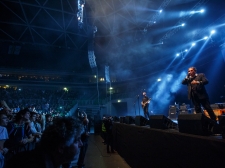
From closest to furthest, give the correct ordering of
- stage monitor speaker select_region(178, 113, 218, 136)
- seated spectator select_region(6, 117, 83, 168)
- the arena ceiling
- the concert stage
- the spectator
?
1. seated spectator select_region(6, 117, 83, 168)
2. the concert stage
3. stage monitor speaker select_region(178, 113, 218, 136)
4. the spectator
5. the arena ceiling

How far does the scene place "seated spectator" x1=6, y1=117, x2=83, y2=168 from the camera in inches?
34.4

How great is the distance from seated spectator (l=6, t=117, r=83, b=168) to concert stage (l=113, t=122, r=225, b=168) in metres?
1.26

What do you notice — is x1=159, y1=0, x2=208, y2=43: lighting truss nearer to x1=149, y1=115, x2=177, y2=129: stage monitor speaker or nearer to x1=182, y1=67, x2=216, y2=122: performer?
x1=182, y1=67, x2=216, y2=122: performer

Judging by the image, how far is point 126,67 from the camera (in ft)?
79.5

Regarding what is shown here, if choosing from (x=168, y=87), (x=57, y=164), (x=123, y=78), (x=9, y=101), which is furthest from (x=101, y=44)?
(x=57, y=164)

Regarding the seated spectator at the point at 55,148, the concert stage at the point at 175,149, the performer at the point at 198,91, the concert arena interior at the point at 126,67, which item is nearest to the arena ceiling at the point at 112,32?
the concert arena interior at the point at 126,67

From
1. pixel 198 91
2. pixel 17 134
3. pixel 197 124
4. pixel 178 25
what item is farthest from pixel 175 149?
pixel 178 25

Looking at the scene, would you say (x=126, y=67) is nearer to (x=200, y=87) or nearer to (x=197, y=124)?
(x=200, y=87)

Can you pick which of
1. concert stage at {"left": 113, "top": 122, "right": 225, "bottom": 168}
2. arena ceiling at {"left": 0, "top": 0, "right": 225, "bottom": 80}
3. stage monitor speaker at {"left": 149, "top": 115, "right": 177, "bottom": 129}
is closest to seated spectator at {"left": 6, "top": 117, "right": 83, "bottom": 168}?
concert stage at {"left": 113, "top": 122, "right": 225, "bottom": 168}

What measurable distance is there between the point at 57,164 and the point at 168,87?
16.1m

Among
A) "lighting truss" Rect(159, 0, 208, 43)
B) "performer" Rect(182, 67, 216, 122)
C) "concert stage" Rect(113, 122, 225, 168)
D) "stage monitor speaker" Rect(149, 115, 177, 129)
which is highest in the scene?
"lighting truss" Rect(159, 0, 208, 43)

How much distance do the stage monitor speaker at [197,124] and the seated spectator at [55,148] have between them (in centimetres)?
138

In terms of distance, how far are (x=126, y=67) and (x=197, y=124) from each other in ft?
75.3

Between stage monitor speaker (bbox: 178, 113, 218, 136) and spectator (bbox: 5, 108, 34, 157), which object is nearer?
stage monitor speaker (bbox: 178, 113, 218, 136)
